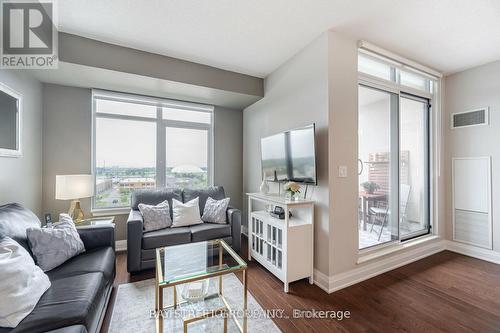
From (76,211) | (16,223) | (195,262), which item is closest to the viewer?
(16,223)

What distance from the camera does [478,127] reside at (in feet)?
9.55

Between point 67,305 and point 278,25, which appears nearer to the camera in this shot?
point 67,305

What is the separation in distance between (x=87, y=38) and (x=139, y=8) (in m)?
0.88

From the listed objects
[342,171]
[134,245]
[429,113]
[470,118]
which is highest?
[429,113]

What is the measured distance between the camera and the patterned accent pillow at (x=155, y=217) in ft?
8.69

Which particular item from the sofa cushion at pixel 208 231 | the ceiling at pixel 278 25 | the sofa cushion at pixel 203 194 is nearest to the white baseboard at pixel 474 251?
the ceiling at pixel 278 25

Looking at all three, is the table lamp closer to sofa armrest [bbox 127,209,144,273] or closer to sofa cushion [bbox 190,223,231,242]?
sofa armrest [bbox 127,209,144,273]

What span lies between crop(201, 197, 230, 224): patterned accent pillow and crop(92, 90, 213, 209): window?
2.80ft

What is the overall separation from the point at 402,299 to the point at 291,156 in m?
1.78

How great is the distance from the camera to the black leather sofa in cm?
108

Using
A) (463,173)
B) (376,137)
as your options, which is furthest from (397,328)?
(463,173)

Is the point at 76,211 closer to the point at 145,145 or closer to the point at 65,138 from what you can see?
the point at 65,138

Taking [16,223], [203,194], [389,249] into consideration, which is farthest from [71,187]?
[389,249]

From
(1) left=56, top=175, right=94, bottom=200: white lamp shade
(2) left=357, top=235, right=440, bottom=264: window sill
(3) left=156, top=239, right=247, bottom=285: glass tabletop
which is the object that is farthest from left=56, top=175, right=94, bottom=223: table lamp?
(2) left=357, top=235, right=440, bottom=264: window sill
